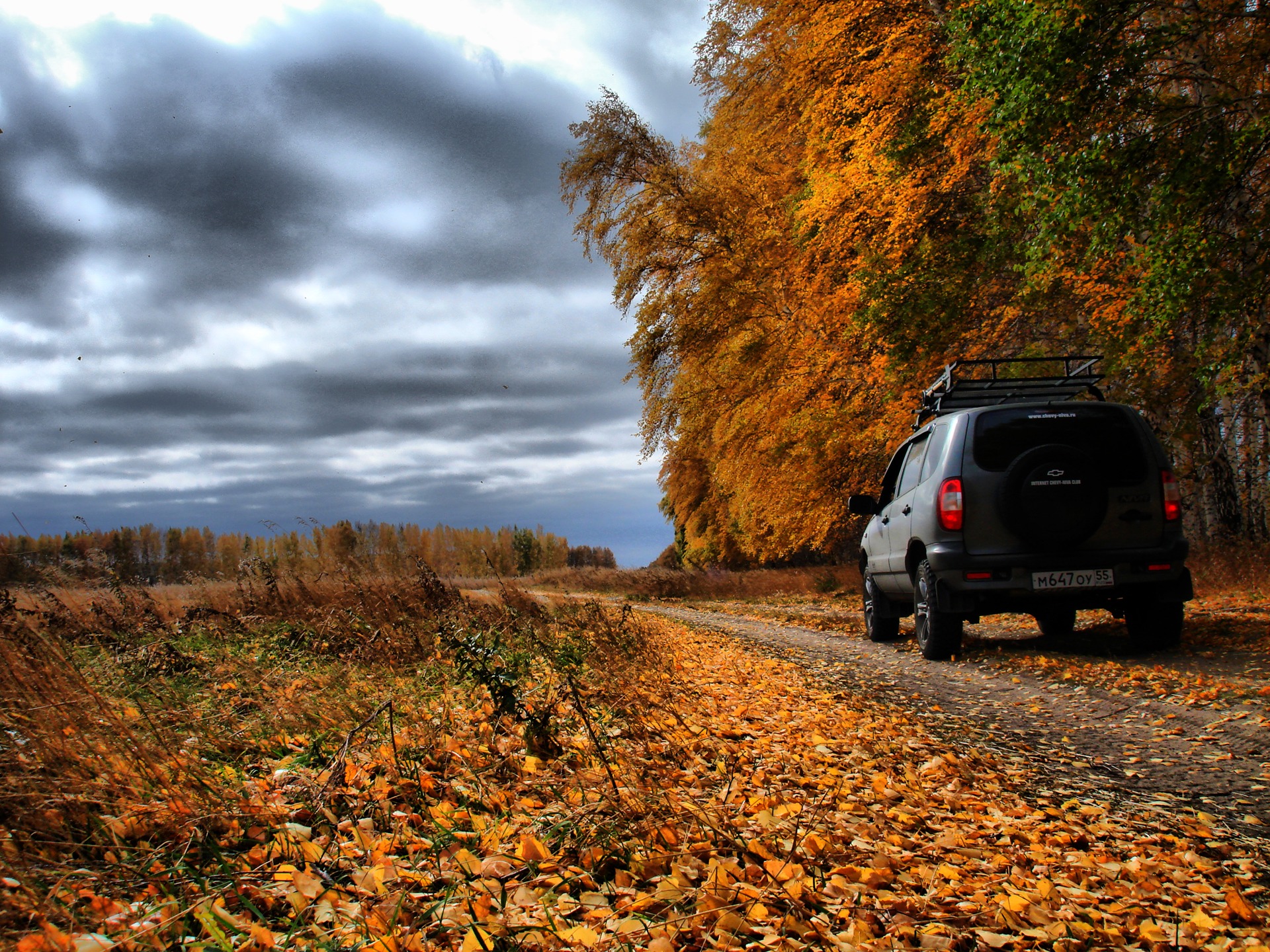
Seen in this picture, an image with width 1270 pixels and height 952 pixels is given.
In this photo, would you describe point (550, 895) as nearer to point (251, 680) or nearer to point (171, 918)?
point (171, 918)

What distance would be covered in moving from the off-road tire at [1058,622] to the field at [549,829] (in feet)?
9.98

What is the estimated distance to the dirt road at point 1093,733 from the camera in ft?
11.2

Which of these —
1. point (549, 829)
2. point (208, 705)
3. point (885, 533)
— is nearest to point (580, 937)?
point (549, 829)

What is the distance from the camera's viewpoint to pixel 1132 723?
457 centimetres

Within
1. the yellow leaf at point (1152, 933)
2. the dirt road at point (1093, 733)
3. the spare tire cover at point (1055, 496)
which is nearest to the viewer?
the yellow leaf at point (1152, 933)

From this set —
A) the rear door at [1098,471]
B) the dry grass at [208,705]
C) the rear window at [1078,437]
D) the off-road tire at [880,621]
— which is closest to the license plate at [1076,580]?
the rear door at [1098,471]

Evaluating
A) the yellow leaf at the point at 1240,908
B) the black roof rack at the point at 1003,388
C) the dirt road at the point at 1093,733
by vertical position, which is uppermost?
the black roof rack at the point at 1003,388

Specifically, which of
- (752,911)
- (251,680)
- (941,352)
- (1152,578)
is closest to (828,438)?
(941,352)

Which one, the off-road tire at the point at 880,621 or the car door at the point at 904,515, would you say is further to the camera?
the off-road tire at the point at 880,621

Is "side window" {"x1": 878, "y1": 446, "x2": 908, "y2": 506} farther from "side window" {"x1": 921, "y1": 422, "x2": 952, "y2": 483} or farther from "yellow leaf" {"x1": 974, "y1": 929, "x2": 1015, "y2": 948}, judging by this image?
"yellow leaf" {"x1": 974, "y1": 929, "x2": 1015, "y2": 948}

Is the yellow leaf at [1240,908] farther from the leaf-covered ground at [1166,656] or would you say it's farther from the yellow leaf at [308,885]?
the leaf-covered ground at [1166,656]

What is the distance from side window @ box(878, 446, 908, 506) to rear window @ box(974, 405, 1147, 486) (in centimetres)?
217

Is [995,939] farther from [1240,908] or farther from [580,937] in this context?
[580,937]

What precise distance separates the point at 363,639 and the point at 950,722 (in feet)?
16.6
